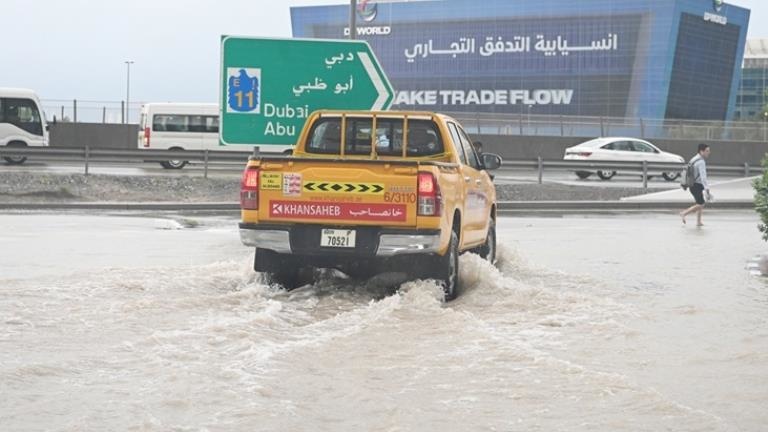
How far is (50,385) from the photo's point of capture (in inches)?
284

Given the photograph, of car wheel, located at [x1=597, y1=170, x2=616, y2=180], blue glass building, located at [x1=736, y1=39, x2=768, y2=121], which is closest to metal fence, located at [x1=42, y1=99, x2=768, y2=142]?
car wheel, located at [x1=597, y1=170, x2=616, y2=180]

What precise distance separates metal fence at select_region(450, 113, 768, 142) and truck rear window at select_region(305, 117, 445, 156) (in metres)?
47.4

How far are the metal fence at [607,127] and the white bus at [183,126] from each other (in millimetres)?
15868

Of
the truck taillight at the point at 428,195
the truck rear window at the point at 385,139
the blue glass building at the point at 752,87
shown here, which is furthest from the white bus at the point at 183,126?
the blue glass building at the point at 752,87

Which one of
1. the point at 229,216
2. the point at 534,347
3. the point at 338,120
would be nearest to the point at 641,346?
the point at 534,347

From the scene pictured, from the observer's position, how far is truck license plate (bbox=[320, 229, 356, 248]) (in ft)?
37.2

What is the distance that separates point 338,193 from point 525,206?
19.9 metres

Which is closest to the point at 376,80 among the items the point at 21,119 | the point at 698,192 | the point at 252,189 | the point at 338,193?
the point at 698,192

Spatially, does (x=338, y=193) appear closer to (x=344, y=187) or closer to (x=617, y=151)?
(x=344, y=187)

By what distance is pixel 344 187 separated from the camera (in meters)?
11.4

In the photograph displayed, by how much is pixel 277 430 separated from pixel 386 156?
22.9 feet

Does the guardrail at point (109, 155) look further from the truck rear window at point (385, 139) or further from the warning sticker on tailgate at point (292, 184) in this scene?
the warning sticker on tailgate at point (292, 184)

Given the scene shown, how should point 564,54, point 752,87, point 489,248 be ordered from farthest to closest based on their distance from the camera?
1. point 752,87
2. point 564,54
3. point 489,248

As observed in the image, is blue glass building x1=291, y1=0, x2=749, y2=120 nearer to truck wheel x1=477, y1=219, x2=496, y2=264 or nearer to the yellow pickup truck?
truck wheel x1=477, y1=219, x2=496, y2=264
